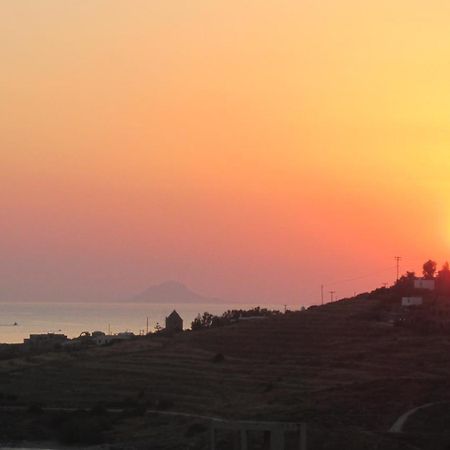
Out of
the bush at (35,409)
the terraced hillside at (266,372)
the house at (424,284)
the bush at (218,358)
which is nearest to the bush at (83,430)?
the bush at (35,409)

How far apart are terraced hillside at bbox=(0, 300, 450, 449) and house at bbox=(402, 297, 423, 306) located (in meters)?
2.44

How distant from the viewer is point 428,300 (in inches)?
3848

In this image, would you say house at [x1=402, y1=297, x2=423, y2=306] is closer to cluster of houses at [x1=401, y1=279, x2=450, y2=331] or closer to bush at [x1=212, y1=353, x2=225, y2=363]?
cluster of houses at [x1=401, y1=279, x2=450, y2=331]

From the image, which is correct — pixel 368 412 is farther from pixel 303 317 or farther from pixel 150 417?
pixel 303 317

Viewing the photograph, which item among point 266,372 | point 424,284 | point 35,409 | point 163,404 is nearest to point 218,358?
point 266,372

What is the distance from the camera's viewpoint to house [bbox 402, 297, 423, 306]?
96125mm

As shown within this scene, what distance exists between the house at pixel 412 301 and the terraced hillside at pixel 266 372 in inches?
96.1

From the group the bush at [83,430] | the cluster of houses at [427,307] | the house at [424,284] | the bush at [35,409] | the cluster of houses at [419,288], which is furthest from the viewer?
the house at [424,284]

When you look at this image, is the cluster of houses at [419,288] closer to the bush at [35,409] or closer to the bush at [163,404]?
the bush at [163,404]

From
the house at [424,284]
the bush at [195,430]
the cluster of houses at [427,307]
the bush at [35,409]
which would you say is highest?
the house at [424,284]

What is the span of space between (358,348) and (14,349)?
41688 mm

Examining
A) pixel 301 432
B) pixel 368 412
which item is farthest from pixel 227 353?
pixel 301 432

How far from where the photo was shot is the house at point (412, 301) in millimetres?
96125

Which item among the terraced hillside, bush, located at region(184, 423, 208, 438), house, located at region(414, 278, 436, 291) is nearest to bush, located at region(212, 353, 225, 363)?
the terraced hillside
